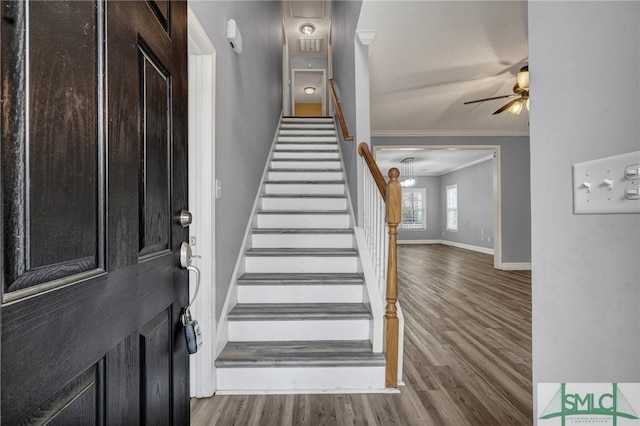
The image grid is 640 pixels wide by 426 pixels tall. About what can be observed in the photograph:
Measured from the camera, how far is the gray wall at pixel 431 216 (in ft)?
37.4

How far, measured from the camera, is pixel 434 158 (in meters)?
8.48

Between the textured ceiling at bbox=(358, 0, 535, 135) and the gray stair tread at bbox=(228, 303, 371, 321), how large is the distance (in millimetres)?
1673

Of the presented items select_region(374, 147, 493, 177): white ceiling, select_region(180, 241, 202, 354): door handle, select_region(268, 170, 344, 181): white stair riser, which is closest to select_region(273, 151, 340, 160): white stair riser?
select_region(268, 170, 344, 181): white stair riser

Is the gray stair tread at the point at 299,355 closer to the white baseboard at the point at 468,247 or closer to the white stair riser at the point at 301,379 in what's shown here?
the white stair riser at the point at 301,379

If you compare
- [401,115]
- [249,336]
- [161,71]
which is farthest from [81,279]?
[401,115]

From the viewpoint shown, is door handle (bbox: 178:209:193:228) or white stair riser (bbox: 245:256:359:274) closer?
door handle (bbox: 178:209:193:228)

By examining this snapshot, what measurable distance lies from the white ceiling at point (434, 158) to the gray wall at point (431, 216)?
3.68ft

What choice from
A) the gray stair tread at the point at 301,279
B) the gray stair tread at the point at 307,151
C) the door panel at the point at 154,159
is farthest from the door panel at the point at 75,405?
the gray stair tread at the point at 307,151

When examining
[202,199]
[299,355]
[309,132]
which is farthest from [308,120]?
[299,355]

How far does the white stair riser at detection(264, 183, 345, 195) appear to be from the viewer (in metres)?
3.44

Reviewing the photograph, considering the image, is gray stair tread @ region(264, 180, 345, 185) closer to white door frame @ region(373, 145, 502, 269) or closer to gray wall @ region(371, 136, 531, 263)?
white door frame @ region(373, 145, 502, 269)

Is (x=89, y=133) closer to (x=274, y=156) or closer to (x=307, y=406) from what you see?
(x=307, y=406)

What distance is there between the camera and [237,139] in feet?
7.84

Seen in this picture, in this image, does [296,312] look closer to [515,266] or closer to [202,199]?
[202,199]
